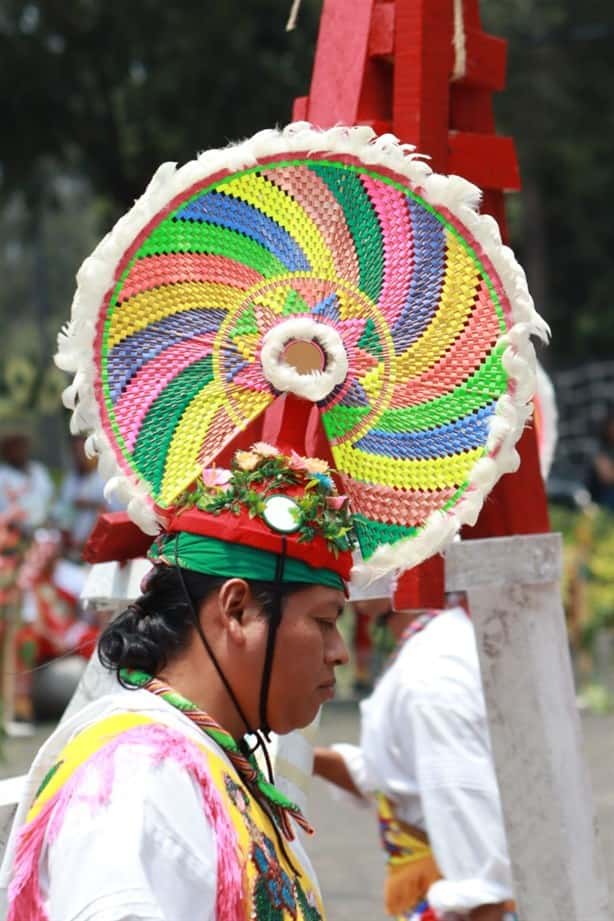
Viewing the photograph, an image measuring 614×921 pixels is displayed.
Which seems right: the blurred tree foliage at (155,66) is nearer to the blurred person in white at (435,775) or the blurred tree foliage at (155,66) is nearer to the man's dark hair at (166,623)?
the blurred person in white at (435,775)

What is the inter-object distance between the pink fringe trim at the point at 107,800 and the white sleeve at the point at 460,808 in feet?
5.47

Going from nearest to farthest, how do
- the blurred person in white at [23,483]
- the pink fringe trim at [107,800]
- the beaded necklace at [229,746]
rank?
the pink fringe trim at [107,800], the beaded necklace at [229,746], the blurred person in white at [23,483]

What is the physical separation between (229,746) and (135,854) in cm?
30

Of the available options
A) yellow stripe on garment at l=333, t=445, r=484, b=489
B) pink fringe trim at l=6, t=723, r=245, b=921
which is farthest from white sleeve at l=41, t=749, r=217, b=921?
yellow stripe on garment at l=333, t=445, r=484, b=489

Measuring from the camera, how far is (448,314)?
8.22ft

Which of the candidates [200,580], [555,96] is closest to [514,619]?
[200,580]

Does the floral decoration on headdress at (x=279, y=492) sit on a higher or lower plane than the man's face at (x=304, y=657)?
higher

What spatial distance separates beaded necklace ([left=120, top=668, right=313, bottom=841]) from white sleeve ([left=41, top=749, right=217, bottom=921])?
144 mm

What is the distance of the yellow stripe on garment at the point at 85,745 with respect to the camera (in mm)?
2074

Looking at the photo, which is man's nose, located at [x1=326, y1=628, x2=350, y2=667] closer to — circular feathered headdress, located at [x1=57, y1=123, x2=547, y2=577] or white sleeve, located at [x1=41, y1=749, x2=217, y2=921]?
circular feathered headdress, located at [x1=57, y1=123, x2=547, y2=577]

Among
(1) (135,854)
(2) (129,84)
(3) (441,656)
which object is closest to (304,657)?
(1) (135,854)

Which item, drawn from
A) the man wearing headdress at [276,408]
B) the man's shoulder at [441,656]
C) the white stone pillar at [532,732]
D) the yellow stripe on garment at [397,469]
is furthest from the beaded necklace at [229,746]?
the man's shoulder at [441,656]

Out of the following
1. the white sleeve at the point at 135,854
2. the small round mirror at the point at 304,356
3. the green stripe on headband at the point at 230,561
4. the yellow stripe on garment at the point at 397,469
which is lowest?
the white sleeve at the point at 135,854

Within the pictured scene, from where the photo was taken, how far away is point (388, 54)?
297 centimetres
